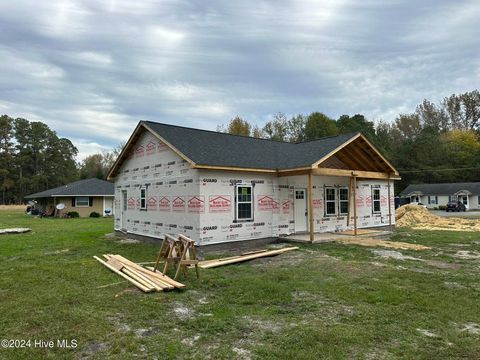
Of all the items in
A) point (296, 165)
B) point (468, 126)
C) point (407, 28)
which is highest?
point (468, 126)

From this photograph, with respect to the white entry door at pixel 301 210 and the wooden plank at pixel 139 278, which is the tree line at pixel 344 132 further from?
the wooden plank at pixel 139 278

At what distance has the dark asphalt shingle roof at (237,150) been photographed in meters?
12.6

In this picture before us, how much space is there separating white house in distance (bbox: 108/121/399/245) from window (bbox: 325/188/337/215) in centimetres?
5

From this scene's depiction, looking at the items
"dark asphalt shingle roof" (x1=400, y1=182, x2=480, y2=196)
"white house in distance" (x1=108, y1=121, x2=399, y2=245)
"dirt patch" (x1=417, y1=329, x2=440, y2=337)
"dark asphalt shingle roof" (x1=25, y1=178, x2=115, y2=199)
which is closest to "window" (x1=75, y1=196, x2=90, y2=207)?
"dark asphalt shingle roof" (x1=25, y1=178, x2=115, y2=199)

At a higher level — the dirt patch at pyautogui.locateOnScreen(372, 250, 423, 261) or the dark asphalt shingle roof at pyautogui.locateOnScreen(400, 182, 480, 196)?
the dark asphalt shingle roof at pyautogui.locateOnScreen(400, 182, 480, 196)

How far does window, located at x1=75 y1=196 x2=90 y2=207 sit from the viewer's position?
3431cm

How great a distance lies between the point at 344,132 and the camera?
56.3m

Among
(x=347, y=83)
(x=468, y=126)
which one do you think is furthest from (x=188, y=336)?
(x=468, y=126)

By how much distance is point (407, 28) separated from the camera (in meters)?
13.2

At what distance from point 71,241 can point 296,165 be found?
33.2ft

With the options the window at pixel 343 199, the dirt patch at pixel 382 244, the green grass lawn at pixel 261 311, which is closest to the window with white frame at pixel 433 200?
the window at pixel 343 199

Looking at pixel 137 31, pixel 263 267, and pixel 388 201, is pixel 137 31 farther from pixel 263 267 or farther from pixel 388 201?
pixel 388 201

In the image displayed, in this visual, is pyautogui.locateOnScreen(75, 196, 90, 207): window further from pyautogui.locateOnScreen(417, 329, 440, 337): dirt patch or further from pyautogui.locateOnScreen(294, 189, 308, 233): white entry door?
pyautogui.locateOnScreen(417, 329, 440, 337): dirt patch

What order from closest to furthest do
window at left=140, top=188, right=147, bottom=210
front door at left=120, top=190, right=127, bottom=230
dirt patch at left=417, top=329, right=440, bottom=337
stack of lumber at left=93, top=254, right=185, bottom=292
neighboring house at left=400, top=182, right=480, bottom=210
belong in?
dirt patch at left=417, top=329, right=440, bottom=337 → stack of lumber at left=93, top=254, right=185, bottom=292 → window at left=140, top=188, right=147, bottom=210 → front door at left=120, top=190, right=127, bottom=230 → neighboring house at left=400, top=182, right=480, bottom=210
